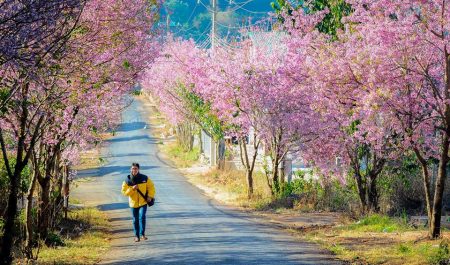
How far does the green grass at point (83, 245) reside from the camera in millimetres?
16342

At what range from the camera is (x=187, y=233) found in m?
20.5

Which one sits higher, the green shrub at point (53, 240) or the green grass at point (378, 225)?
the green grass at point (378, 225)

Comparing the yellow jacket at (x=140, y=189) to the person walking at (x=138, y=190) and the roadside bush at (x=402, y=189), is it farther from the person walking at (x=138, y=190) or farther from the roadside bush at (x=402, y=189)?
the roadside bush at (x=402, y=189)

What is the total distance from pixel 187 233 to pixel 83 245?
110 inches

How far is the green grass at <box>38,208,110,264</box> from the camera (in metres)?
16.3

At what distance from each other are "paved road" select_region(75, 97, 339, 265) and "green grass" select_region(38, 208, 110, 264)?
1.18 feet

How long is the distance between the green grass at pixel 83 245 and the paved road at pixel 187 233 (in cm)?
36

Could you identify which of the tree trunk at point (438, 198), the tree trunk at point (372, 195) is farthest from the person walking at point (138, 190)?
the tree trunk at point (372, 195)

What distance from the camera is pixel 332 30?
66.2 ft

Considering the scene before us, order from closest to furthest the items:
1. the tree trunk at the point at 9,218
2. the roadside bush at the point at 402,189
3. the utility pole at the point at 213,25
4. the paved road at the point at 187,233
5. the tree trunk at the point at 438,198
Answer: the tree trunk at the point at 9,218
the paved road at the point at 187,233
the tree trunk at the point at 438,198
the roadside bush at the point at 402,189
the utility pole at the point at 213,25

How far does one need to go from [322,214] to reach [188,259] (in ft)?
34.1

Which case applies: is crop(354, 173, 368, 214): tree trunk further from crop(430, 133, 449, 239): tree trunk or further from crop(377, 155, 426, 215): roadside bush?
crop(430, 133, 449, 239): tree trunk

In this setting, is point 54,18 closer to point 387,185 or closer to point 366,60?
point 366,60

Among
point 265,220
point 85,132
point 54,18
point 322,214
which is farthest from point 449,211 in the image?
point 54,18
